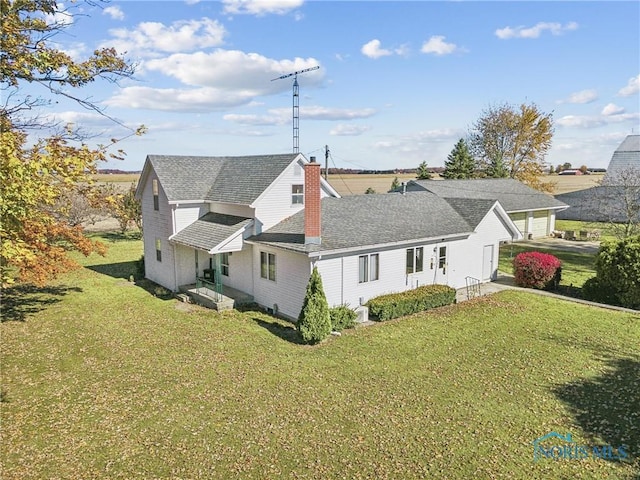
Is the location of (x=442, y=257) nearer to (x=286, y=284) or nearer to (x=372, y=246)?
(x=372, y=246)

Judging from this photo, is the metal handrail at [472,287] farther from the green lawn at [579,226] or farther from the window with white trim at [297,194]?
the green lawn at [579,226]

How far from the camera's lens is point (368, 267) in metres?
20.8

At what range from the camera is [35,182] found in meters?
12.0

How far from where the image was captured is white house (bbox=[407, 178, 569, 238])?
4141cm

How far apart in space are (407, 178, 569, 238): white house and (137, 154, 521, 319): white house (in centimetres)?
1461

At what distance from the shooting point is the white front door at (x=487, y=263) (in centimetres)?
2638

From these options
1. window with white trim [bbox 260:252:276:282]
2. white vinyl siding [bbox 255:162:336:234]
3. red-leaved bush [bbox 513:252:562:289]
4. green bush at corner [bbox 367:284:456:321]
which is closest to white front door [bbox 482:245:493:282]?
red-leaved bush [bbox 513:252:562:289]

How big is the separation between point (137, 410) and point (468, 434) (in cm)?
867

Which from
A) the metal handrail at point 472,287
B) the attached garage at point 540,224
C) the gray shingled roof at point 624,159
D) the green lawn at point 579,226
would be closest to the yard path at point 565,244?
the attached garage at point 540,224

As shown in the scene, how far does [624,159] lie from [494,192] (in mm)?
21720

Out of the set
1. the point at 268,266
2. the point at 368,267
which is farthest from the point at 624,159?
the point at 268,266

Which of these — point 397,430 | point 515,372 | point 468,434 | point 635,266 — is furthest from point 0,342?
point 635,266

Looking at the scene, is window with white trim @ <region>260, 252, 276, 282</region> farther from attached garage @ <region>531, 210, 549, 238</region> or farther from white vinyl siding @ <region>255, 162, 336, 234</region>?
attached garage @ <region>531, 210, 549, 238</region>

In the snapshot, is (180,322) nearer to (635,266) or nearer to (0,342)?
(0,342)
